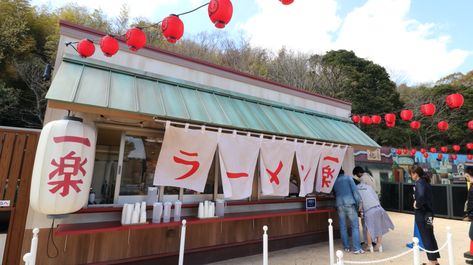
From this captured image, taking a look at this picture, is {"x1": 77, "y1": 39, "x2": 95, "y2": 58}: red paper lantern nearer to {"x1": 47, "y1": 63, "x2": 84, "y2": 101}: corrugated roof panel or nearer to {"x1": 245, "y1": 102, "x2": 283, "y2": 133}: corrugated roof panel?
{"x1": 47, "y1": 63, "x2": 84, "y2": 101}: corrugated roof panel

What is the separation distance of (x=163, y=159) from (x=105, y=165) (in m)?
1.20

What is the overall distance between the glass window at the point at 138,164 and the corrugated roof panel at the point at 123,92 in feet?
3.33

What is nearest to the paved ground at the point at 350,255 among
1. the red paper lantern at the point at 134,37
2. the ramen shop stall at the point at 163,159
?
the ramen shop stall at the point at 163,159

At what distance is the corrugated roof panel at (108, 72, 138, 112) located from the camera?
4095 millimetres

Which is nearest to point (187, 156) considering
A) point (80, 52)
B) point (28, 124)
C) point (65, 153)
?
point (65, 153)

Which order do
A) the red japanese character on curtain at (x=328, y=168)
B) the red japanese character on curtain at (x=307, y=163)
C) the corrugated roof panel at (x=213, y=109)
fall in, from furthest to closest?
the red japanese character on curtain at (x=328, y=168) < the red japanese character on curtain at (x=307, y=163) < the corrugated roof panel at (x=213, y=109)

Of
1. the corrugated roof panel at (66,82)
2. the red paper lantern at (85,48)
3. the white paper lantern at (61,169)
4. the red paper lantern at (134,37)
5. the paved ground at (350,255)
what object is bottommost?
the paved ground at (350,255)

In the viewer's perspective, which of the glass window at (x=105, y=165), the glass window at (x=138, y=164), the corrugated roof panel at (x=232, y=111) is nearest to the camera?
the glass window at (x=105, y=165)

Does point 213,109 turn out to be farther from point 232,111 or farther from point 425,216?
point 425,216

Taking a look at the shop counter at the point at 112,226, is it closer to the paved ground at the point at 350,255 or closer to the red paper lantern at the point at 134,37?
the paved ground at the point at 350,255

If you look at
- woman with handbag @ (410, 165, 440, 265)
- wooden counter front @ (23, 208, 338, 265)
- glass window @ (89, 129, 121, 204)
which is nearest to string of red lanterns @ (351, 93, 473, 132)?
woman with handbag @ (410, 165, 440, 265)

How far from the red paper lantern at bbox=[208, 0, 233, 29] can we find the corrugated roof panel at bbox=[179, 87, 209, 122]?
5.98 ft

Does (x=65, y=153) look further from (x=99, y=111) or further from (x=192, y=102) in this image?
(x=192, y=102)

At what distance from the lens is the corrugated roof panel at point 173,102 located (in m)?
4.63
